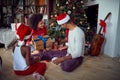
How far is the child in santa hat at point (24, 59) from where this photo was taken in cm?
223

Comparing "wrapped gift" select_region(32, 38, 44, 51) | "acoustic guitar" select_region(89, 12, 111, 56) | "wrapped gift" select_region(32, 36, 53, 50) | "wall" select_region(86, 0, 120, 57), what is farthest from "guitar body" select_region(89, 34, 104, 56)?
"wrapped gift" select_region(32, 38, 44, 51)

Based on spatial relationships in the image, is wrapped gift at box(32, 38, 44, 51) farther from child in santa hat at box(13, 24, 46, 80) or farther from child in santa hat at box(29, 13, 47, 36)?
child in santa hat at box(13, 24, 46, 80)

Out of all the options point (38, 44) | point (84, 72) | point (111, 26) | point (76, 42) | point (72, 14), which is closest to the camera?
point (76, 42)

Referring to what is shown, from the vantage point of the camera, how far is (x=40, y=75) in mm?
2311

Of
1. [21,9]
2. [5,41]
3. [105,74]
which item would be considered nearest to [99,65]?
[105,74]

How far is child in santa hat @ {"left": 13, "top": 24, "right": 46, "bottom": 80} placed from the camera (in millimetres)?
2227

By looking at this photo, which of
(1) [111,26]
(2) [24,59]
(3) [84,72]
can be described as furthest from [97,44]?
(2) [24,59]

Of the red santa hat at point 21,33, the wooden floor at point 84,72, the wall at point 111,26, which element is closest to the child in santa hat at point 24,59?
the red santa hat at point 21,33

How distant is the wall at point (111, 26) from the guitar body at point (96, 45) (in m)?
0.18

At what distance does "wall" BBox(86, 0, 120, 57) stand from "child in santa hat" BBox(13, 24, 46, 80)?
1716mm

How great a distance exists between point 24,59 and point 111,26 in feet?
6.42

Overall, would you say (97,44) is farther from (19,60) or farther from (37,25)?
(19,60)

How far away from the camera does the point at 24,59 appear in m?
2.28

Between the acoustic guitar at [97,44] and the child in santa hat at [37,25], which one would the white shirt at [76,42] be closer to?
the acoustic guitar at [97,44]
